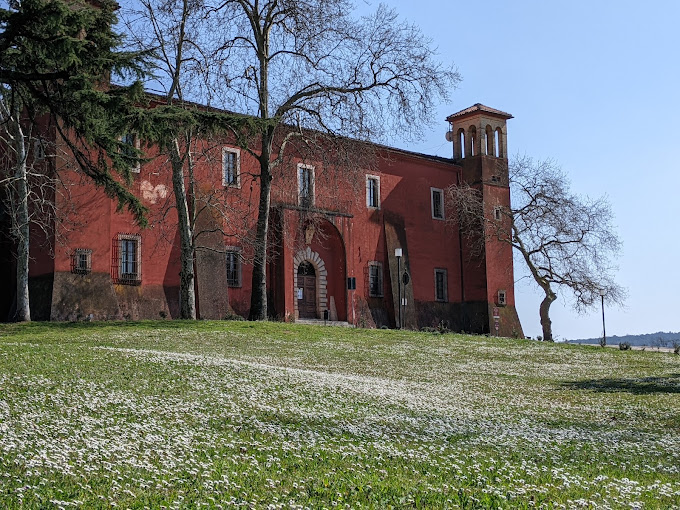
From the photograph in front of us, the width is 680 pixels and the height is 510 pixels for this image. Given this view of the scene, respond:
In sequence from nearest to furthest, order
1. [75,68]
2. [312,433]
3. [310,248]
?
1. [312,433]
2. [75,68]
3. [310,248]

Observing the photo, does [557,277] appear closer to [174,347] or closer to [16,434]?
[174,347]

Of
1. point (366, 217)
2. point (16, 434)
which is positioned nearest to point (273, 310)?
point (366, 217)

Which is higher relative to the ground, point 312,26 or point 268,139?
point 312,26

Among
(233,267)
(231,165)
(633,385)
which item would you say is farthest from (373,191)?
(633,385)

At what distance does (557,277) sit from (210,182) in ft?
68.5

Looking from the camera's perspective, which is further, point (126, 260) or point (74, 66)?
point (126, 260)

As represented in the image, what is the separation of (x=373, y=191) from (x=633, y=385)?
80.1 feet

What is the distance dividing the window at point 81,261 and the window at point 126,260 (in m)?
1.16

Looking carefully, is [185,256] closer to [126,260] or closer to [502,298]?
[126,260]

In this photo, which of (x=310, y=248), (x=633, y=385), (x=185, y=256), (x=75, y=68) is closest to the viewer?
(x=75, y=68)

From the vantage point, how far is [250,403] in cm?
1333

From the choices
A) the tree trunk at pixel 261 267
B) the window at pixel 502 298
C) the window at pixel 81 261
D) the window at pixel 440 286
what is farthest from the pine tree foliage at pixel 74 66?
the window at pixel 502 298

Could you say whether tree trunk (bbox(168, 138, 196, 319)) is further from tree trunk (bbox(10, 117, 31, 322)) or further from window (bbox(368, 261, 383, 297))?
window (bbox(368, 261, 383, 297))

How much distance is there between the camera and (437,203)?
48.2m
